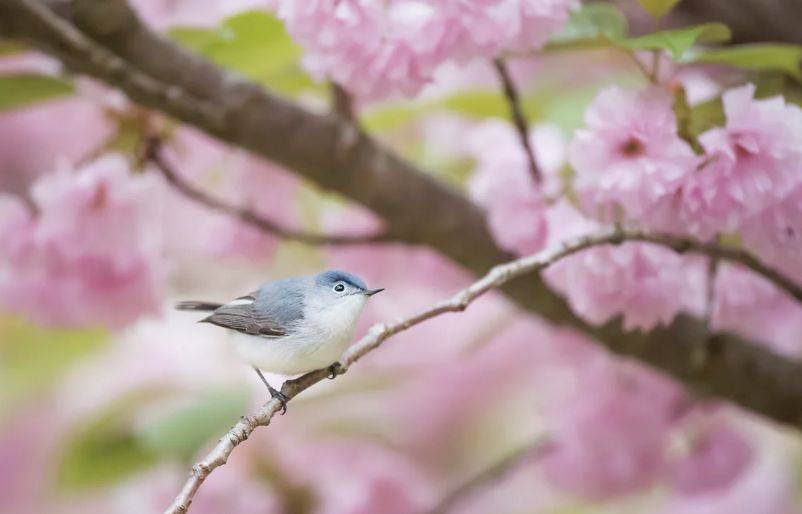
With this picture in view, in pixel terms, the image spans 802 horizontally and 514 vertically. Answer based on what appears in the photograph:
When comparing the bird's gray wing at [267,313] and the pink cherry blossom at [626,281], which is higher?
the bird's gray wing at [267,313]

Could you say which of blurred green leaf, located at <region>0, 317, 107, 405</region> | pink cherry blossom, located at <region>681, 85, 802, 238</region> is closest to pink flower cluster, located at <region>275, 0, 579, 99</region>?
pink cherry blossom, located at <region>681, 85, 802, 238</region>

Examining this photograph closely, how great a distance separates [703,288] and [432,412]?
2.67 ft

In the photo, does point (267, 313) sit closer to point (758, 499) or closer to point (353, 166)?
point (353, 166)

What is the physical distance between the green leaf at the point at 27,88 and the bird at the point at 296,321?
357mm

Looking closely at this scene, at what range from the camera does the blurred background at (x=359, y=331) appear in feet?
2.60

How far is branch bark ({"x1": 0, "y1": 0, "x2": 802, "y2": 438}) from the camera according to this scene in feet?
2.31

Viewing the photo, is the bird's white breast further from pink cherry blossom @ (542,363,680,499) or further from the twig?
pink cherry blossom @ (542,363,680,499)

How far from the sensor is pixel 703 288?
82 centimetres

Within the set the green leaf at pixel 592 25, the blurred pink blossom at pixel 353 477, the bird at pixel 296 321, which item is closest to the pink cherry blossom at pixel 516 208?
the green leaf at pixel 592 25

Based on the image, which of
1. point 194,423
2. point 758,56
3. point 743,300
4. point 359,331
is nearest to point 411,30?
point 758,56

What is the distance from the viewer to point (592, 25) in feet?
2.10

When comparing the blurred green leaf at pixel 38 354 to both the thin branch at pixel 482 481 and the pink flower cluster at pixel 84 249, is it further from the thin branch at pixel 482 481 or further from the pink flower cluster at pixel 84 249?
the thin branch at pixel 482 481

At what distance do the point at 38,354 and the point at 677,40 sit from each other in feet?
3.46

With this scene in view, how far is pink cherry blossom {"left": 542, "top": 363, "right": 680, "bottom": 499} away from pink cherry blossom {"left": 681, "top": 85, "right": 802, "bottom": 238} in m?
0.47
